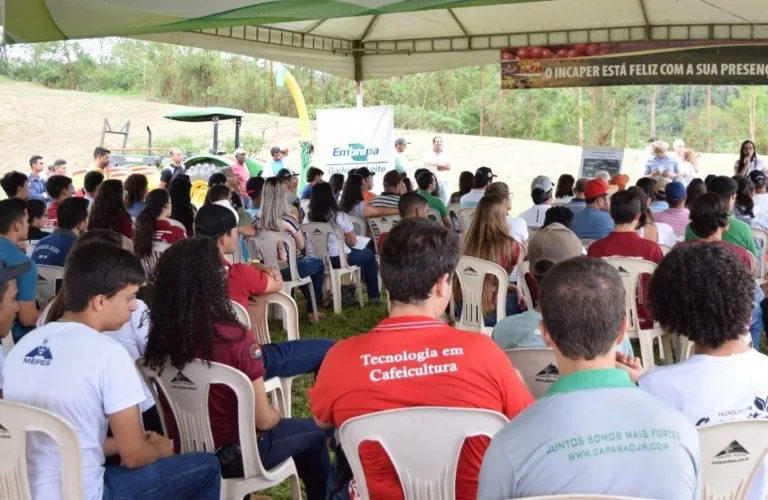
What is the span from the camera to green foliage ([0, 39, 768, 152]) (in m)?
25.1

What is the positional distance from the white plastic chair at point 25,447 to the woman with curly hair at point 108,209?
4.08 metres

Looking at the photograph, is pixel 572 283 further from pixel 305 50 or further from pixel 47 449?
pixel 305 50

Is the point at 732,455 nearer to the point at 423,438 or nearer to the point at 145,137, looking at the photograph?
the point at 423,438

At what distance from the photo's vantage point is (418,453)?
2.18 m

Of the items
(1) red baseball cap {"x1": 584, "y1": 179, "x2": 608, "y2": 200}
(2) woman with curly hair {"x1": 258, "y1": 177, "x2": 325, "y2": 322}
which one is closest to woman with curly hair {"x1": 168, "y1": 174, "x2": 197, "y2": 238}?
(2) woman with curly hair {"x1": 258, "y1": 177, "x2": 325, "y2": 322}

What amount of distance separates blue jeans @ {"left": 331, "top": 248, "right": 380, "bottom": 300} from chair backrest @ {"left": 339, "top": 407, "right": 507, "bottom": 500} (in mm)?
5541

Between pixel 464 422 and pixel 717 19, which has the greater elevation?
pixel 717 19

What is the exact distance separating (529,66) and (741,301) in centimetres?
1019

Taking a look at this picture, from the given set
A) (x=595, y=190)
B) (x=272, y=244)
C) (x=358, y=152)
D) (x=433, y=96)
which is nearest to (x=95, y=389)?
(x=272, y=244)

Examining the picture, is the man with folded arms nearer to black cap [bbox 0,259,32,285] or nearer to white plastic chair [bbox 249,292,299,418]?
black cap [bbox 0,259,32,285]

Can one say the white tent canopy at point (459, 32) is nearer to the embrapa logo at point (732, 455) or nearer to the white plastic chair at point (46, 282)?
the white plastic chair at point (46, 282)

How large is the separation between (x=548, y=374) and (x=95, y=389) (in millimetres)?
1480

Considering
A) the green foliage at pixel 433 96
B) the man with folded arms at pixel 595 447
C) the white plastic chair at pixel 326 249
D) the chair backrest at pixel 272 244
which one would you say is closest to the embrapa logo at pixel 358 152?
the white plastic chair at pixel 326 249

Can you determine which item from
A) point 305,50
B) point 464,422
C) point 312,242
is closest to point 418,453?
point 464,422
